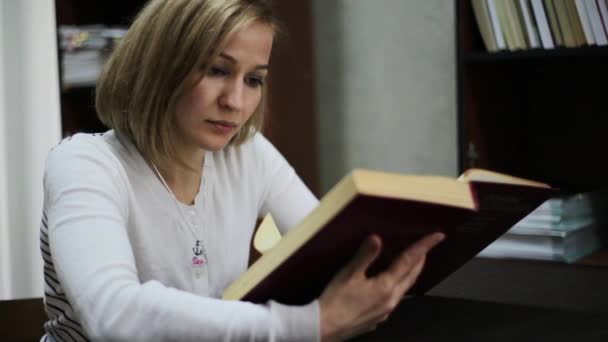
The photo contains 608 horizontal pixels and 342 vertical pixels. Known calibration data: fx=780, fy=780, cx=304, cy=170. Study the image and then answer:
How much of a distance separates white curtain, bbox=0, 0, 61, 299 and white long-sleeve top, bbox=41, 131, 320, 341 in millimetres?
1202

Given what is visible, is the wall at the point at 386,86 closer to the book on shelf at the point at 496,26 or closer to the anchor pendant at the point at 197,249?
the book on shelf at the point at 496,26

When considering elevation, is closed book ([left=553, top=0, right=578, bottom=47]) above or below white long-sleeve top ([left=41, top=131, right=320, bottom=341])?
above

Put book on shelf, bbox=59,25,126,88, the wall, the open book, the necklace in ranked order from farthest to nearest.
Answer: the wall, book on shelf, bbox=59,25,126,88, the necklace, the open book

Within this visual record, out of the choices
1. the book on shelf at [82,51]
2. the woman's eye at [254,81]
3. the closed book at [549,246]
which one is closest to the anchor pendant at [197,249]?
the woman's eye at [254,81]

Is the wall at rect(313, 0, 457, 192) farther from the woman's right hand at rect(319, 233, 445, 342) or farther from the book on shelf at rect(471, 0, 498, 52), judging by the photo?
the woman's right hand at rect(319, 233, 445, 342)

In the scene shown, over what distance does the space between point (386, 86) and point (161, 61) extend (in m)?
1.46

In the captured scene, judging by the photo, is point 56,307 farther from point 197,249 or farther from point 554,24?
point 554,24

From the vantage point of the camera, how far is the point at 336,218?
729mm

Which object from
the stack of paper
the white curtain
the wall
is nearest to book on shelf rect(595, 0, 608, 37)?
the stack of paper

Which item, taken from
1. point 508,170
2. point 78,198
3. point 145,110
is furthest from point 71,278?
point 508,170

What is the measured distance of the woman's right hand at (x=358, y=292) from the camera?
0.85 metres

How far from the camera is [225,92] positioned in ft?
3.71

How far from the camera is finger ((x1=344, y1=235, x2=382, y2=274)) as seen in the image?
814 millimetres

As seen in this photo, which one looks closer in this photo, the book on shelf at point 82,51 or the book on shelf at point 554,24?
the book on shelf at point 554,24
